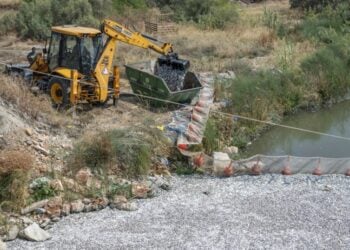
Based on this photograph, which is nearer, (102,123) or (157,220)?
(157,220)

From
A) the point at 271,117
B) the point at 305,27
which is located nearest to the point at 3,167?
the point at 271,117

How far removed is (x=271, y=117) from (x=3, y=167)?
31.4ft

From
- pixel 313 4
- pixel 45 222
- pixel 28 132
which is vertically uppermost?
pixel 313 4

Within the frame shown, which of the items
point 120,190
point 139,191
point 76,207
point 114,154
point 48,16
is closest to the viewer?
point 76,207

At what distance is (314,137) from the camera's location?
17.9 meters

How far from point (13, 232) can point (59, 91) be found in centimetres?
623

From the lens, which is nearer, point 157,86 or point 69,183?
point 69,183

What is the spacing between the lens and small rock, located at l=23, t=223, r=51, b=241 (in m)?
10.5

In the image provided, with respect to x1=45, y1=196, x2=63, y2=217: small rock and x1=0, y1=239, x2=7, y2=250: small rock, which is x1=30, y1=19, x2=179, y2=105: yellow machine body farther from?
x1=0, y1=239, x2=7, y2=250: small rock

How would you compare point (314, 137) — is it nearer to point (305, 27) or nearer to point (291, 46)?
point (291, 46)

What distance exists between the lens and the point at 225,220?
1133 centimetres

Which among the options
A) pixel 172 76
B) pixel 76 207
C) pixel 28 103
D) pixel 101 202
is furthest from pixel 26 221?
pixel 172 76

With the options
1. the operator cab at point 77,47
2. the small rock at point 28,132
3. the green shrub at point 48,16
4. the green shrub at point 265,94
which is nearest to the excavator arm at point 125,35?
the operator cab at point 77,47

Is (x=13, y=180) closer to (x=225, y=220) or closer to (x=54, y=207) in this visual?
(x=54, y=207)
